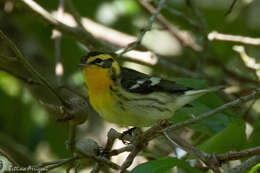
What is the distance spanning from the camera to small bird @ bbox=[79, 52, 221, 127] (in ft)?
12.1

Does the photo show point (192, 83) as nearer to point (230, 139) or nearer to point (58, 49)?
point (230, 139)

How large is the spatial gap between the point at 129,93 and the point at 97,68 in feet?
1.40

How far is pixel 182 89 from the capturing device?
405 centimetres

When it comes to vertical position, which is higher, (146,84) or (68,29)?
(68,29)

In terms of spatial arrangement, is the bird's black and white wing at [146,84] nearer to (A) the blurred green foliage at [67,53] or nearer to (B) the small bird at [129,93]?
(B) the small bird at [129,93]

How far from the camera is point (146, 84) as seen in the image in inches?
162

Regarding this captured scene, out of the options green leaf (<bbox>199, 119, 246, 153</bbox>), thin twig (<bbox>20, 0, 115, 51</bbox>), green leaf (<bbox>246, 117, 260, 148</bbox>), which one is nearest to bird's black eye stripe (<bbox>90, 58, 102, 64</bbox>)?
thin twig (<bbox>20, 0, 115, 51</bbox>)

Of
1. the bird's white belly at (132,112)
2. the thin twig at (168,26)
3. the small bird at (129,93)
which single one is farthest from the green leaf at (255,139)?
the thin twig at (168,26)

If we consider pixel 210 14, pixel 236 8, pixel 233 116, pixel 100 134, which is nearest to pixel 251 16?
pixel 236 8

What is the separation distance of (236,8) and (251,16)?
31 centimetres

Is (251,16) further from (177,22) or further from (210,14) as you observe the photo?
(177,22)

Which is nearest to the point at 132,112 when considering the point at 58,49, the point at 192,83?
the point at 192,83

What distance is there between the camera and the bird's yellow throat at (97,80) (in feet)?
12.6

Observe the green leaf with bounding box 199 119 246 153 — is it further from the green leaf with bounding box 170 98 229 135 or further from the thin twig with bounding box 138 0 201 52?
the thin twig with bounding box 138 0 201 52
